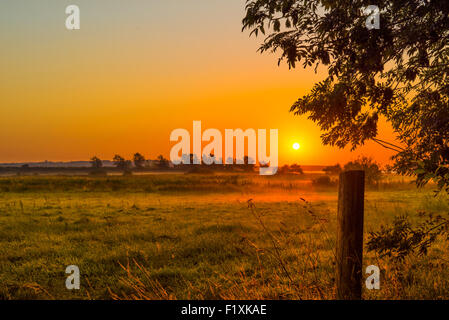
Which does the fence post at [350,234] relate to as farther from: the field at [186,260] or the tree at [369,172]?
the tree at [369,172]

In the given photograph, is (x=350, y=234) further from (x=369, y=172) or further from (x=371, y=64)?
(x=369, y=172)

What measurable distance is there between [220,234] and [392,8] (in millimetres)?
8373

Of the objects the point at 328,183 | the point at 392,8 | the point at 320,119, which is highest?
the point at 392,8

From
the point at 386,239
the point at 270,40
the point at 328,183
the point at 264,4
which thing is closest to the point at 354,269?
the point at 386,239

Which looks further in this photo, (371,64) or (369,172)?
(369,172)

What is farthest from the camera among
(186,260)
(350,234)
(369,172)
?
(369,172)

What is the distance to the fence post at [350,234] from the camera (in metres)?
3.75

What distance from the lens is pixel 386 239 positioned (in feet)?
15.0

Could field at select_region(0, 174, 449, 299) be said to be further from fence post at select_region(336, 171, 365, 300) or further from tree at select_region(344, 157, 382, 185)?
tree at select_region(344, 157, 382, 185)

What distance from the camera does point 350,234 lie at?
3.83 m

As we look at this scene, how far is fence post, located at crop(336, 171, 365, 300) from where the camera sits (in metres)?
3.75

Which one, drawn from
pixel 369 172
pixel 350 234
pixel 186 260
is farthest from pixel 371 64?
pixel 369 172

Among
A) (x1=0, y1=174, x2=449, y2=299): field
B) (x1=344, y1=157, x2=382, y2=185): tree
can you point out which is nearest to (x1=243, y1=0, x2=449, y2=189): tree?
(x1=0, y1=174, x2=449, y2=299): field
